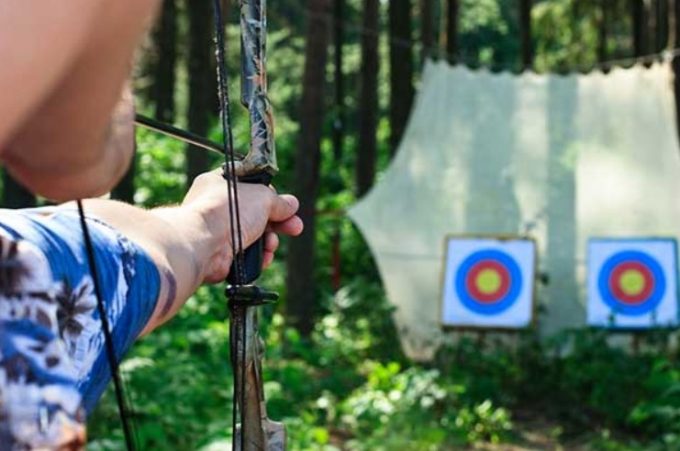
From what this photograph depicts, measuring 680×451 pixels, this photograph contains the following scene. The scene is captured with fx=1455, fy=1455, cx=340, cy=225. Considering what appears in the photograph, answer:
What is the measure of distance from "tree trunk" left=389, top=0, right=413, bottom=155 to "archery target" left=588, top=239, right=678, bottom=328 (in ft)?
15.6

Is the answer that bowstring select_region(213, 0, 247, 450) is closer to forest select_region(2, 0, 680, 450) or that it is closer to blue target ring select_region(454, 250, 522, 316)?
forest select_region(2, 0, 680, 450)

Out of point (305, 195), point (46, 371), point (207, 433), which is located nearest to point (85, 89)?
point (46, 371)

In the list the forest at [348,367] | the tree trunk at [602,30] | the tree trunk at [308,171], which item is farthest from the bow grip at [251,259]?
the tree trunk at [602,30]

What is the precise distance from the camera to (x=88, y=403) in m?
1.23

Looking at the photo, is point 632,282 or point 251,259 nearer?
point 251,259

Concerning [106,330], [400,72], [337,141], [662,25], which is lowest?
[106,330]

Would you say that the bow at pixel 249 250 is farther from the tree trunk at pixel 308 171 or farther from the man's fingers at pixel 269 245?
the tree trunk at pixel 308 171

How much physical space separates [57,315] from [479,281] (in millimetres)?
7137

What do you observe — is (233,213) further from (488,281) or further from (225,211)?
(488,281)

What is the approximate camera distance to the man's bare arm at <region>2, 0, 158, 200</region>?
2.62ft

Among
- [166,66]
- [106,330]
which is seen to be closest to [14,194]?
[106,330]

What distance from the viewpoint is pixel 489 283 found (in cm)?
814

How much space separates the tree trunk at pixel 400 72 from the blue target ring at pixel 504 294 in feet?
14.5

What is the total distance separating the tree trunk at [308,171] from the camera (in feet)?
28.0
